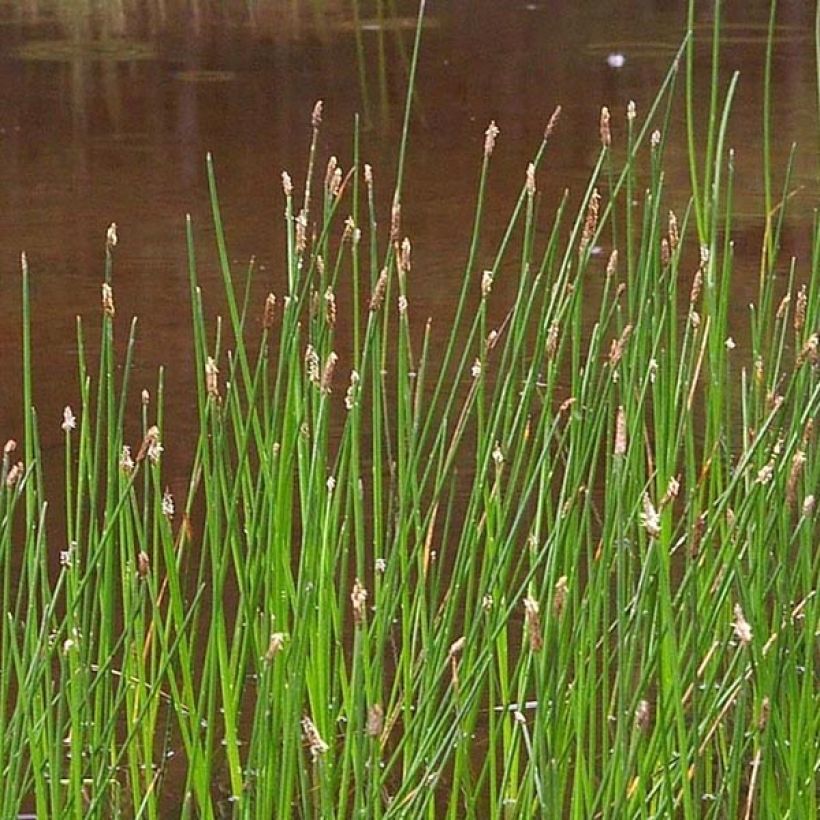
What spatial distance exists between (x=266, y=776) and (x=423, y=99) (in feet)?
13.7

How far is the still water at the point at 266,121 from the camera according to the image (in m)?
3.74

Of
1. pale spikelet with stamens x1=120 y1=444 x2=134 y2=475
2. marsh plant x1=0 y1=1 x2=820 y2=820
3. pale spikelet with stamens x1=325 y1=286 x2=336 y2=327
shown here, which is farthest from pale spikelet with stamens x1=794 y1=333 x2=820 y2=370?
pale spikelet with stamens x1=120 y1=444 x2=134 y2=475

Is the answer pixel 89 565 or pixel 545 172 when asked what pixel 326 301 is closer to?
pixel 89 565

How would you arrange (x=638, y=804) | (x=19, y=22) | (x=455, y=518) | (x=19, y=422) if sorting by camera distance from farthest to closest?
(x=19, y=22), (x=19, y=422), (x=455, y=518), (x=638, y=804)

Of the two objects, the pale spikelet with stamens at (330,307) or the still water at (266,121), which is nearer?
the pale spikelet with stamens at (330,307)

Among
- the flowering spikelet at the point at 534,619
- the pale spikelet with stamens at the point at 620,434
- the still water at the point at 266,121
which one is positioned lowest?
the still water at the point at 266,121

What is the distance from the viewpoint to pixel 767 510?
1.60 m

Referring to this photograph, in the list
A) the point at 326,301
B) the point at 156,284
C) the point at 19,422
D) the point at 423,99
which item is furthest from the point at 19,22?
the point at 326,301

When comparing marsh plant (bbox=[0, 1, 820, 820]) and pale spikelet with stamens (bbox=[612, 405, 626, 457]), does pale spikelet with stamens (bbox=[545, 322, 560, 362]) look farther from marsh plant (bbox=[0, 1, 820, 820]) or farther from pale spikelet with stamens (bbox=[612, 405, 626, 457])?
pale spikelet with stamens (bbox=[612, 405, 626, 457])

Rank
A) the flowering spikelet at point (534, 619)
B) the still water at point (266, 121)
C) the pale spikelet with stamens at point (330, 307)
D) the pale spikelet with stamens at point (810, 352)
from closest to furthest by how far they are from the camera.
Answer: the flowering spikelet at point (534, 619) → the pale spikelet with stamens at point (810, 352) → the pale spikelet with stamens at point (330, 307) → the still water at point (266, 121)

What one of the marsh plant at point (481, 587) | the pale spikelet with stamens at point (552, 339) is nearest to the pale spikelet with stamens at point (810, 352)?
the marsh plant at point (481, 587)

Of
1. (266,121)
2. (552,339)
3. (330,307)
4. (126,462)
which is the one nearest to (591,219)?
(552,339)

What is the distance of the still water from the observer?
3.74m

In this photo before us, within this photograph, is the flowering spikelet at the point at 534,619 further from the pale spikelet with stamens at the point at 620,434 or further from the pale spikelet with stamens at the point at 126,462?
the pale spikelet with stamens at the point at 126,462
